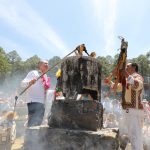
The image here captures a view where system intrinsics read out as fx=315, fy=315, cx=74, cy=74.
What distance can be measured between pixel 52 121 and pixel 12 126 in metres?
4.52

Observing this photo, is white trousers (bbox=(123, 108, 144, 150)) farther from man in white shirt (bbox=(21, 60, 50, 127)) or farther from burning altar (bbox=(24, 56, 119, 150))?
man in white shirt (bbox=(21, 60, 50, 127))

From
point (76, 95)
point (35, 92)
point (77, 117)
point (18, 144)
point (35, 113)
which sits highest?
point (35, 92)

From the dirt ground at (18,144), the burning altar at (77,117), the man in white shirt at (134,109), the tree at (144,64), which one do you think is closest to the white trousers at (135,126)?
the man in white shirt at (134,109)

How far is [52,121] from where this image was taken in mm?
5777

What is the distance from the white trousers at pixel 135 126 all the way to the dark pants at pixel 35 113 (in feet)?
6.83

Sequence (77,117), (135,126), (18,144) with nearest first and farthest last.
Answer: (77,117) → (135,126) → (18,144)

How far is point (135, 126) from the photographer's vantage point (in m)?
6.38

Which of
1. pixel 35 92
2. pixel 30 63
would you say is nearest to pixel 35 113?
pixel 35 92

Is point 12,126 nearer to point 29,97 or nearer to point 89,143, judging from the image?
point 29,97

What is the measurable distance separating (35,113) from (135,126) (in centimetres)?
238

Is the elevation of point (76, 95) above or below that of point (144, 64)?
below

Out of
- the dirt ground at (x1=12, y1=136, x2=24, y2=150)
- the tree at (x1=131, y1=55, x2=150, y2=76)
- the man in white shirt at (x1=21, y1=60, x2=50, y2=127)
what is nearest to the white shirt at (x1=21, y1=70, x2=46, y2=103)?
the man in white shirt at (x1=21, y1=60, x2=50, y2=127)

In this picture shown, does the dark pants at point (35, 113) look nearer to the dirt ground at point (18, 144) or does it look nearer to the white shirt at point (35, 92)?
the white shirt at point (35, 92)

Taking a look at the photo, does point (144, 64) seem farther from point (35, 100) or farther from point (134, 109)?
point (134, 109)
